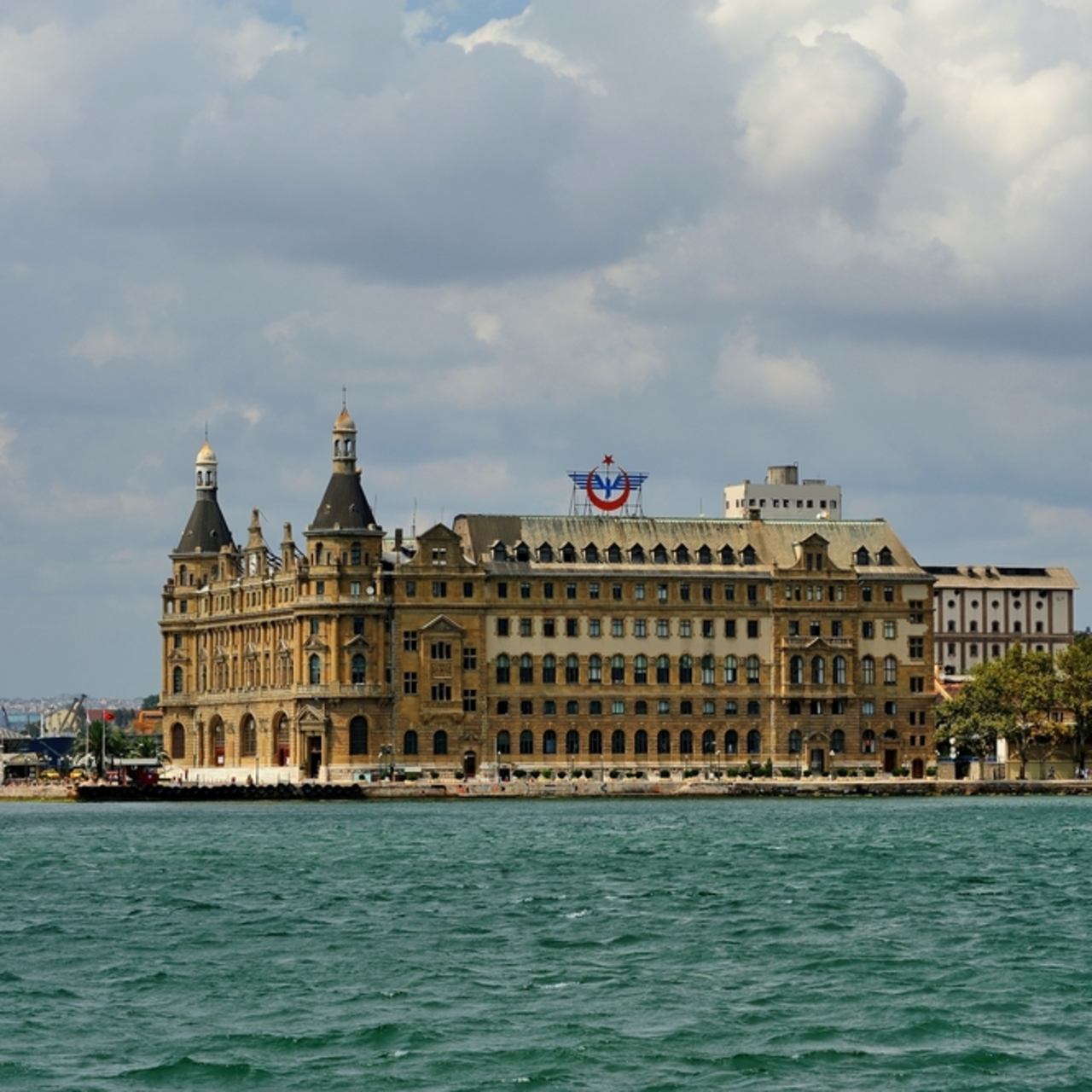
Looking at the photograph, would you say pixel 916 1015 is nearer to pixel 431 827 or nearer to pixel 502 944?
pixel 502 944

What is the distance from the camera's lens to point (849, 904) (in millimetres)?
80000

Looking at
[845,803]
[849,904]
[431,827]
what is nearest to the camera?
[849,904]

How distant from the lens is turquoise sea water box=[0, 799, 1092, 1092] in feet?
165

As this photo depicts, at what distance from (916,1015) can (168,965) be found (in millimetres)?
19165

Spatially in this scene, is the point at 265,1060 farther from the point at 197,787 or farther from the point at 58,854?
the point at 197,787

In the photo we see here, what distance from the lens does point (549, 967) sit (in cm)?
6322

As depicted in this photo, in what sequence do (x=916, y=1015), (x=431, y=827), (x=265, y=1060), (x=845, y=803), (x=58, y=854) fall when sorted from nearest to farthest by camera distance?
(x=265, y=1060) < (x=916, y=1015) < (x=58, y=854) < (x=431, y=827) < (x=845, y=803)

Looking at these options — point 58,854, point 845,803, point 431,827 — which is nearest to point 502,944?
point 58,854

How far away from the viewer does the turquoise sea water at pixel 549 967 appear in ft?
165

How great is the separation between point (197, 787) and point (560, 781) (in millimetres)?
26215

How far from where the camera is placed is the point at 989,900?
82.0 meters

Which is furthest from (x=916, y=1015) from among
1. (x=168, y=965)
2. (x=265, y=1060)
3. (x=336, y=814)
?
(x=336, y=814)

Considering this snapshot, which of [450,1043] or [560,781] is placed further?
[560,781]

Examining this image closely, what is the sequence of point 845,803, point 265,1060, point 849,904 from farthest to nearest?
point 845,803 → point 849,904 → point 265,1060
